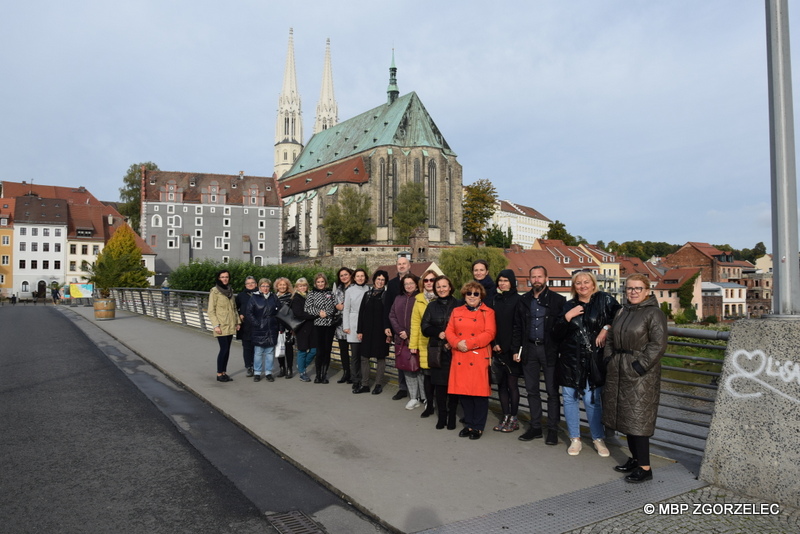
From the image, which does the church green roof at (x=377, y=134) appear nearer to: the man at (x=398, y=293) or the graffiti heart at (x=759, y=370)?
the man at (x=398, y=293)

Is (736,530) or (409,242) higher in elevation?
(409,242)

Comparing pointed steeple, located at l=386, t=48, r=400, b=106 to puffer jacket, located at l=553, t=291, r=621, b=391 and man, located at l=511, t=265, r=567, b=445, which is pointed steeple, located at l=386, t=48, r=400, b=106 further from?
puffer jacket, located at l=553, t=291, r=621, b=391

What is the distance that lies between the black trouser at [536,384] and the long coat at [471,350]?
1.39 ft

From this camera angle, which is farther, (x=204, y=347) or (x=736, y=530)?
(x=204, y=347)

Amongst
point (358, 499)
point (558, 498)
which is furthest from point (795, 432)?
point (358, 499)

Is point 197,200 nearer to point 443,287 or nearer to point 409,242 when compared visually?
point 409,242

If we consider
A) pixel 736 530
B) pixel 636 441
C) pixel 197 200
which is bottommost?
pixel 736 530

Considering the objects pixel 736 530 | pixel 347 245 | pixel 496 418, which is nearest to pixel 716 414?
pixel 736 530

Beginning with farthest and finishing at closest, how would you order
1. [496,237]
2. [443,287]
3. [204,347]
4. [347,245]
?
[496,237] < [347,245] < [204,347] < [443,287]

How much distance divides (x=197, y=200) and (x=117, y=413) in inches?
3049

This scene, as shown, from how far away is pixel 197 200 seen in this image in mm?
80562

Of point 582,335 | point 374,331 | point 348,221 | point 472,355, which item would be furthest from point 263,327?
point 348,221

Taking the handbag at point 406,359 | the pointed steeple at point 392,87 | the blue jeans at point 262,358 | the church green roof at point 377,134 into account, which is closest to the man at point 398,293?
the handbag at point 406,359

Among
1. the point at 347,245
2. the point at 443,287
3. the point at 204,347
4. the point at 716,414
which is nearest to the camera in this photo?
the point at 716,414
